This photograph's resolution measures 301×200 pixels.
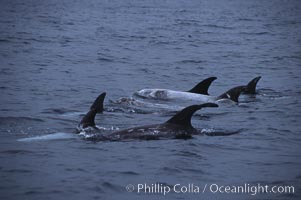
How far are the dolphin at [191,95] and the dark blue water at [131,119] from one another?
0.38 metres

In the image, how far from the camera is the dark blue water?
32.6 ft

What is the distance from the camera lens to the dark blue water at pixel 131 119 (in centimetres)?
995

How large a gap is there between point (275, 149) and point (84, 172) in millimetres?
3835

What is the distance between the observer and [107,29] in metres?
45.0

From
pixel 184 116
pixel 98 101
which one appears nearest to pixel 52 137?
pixel 98 101

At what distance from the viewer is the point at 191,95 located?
1811 centimetres

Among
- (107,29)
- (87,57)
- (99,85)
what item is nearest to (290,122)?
(99,85)

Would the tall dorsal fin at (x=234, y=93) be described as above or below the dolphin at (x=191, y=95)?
above

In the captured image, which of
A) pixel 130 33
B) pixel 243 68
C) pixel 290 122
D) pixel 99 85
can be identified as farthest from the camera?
pixel 130 33

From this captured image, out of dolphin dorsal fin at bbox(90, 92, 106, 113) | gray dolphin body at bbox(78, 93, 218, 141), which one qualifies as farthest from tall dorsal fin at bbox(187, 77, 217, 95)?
gray dolphin body at bbox(78, 93, 218, 141)

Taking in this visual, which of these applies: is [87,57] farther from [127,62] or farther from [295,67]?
[295,67]

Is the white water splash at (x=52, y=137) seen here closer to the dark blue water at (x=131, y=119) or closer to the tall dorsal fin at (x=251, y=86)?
the dark blue water at (x=131, y=119)

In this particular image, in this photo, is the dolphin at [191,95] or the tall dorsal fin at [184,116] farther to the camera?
the dolphin at [191,95]

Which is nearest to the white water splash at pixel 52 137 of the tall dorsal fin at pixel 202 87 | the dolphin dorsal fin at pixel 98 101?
the dolphin dorsal fin at pixel 98 101
